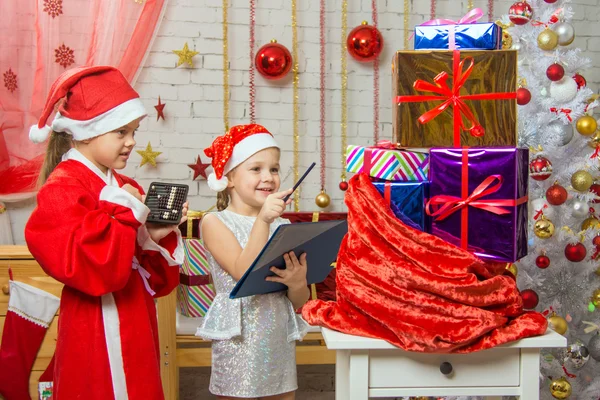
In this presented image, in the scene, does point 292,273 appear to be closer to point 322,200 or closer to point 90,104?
point 90,104

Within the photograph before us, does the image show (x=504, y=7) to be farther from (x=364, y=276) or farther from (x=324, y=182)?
(x=364, y=276)

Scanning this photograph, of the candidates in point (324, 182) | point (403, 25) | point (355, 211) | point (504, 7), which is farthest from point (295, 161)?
point (355, 211)

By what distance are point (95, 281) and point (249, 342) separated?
0.54 metres

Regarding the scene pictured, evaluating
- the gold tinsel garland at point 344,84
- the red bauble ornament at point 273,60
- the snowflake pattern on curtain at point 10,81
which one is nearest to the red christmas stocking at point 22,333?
the snowflake pattern on curtain at point 10,81

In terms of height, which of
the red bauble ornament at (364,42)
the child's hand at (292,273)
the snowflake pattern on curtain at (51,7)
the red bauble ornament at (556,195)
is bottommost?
the child's hand at (292,273)

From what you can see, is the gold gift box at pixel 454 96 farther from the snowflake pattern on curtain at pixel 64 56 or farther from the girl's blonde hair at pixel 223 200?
the snowflake pattern on curtain at pixel 64 56

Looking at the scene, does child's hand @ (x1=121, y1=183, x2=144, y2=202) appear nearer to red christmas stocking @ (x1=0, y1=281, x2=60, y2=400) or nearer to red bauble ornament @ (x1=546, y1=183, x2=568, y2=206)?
red christmas stocking @ (x1=0, y1=281, x2=60, y2=400)

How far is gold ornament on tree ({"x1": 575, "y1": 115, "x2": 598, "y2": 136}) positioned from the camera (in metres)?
2.84

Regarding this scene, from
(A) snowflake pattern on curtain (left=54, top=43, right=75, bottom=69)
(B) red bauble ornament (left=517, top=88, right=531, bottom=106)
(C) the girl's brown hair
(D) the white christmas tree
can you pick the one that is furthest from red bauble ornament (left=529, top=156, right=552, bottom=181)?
(A) snowflake pattern on curtain (left=54, top=43, right=75, bottom=69)

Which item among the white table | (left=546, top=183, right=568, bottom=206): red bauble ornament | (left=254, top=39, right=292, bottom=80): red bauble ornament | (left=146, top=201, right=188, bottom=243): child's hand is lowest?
the white table

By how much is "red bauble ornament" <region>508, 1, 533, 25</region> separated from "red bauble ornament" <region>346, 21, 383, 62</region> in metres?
0.78

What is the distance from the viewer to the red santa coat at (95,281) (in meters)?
1.67

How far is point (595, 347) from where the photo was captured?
9.68 feet

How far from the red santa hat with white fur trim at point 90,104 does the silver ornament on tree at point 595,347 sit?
221 centimetres
